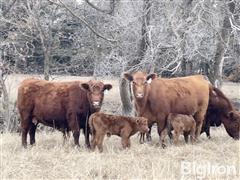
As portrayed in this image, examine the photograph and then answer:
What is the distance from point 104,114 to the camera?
984 centimetres

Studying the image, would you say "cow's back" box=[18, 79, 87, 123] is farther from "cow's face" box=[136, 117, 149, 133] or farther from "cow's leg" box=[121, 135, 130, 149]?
"cow's face" box=[136, 117, 149, 133]

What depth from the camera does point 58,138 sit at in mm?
11719

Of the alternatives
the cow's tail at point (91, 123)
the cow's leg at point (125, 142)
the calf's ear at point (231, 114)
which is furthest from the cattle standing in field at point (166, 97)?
the cow's tail at point (91, 123)

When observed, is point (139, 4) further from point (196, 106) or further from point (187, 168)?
point (187, 168)

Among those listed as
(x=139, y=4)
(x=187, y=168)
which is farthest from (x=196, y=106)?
(x=139, y=4)

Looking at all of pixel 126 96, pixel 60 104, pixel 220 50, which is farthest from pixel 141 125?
pixel 220 50

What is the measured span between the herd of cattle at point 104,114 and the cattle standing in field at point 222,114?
0.79m

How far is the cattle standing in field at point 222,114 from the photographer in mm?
12242

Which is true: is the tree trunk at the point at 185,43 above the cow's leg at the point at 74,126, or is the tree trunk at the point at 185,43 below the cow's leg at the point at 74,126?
above

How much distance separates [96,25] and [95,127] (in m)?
8.46

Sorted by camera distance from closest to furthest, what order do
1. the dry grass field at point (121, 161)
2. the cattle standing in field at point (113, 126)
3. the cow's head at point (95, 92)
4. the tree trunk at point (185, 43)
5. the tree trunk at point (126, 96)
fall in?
the dry grass field at point (121, 161), the cattle standing in field at point (113, 126), the cow's head at point (95, 92), the tree trunk at point (185, 43), the tree trunk at point (126, 96)

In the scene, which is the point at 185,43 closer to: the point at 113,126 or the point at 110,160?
the point at 113,126

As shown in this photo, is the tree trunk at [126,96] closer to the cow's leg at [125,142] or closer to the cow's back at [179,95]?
the cow's back at [179,95]

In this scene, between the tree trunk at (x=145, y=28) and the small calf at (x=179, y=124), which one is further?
the tree trunk at (x=145, y=28)
